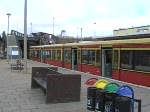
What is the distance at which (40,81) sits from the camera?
12.4 m

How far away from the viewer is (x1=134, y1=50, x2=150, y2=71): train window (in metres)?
14.4

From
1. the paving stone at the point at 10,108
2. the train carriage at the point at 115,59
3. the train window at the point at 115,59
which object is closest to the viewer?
the paving stone at the point at 10,108

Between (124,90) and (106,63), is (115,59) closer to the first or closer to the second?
(106,63)

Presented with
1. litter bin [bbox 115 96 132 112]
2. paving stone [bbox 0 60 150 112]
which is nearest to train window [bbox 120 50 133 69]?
paving stone [bbox 0 60 150 112]

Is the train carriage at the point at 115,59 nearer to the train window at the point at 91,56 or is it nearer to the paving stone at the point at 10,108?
the train window at the point at 91,56

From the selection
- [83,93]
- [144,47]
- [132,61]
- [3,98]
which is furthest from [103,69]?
[3,98]

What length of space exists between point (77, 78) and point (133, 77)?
5.92 meters

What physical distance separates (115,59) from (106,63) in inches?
80.8

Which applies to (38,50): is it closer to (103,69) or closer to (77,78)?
(103,69)

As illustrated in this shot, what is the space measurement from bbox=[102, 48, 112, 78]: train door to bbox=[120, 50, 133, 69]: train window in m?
2.12

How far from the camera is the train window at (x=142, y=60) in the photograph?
47.2 feet

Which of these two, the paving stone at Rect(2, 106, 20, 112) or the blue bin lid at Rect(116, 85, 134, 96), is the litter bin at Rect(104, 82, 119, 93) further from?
the paving stone at Rect(2, 106, 20, 112)

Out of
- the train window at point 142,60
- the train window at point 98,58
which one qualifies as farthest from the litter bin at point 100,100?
the train window at point 98,58

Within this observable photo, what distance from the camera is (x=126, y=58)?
1623cm
